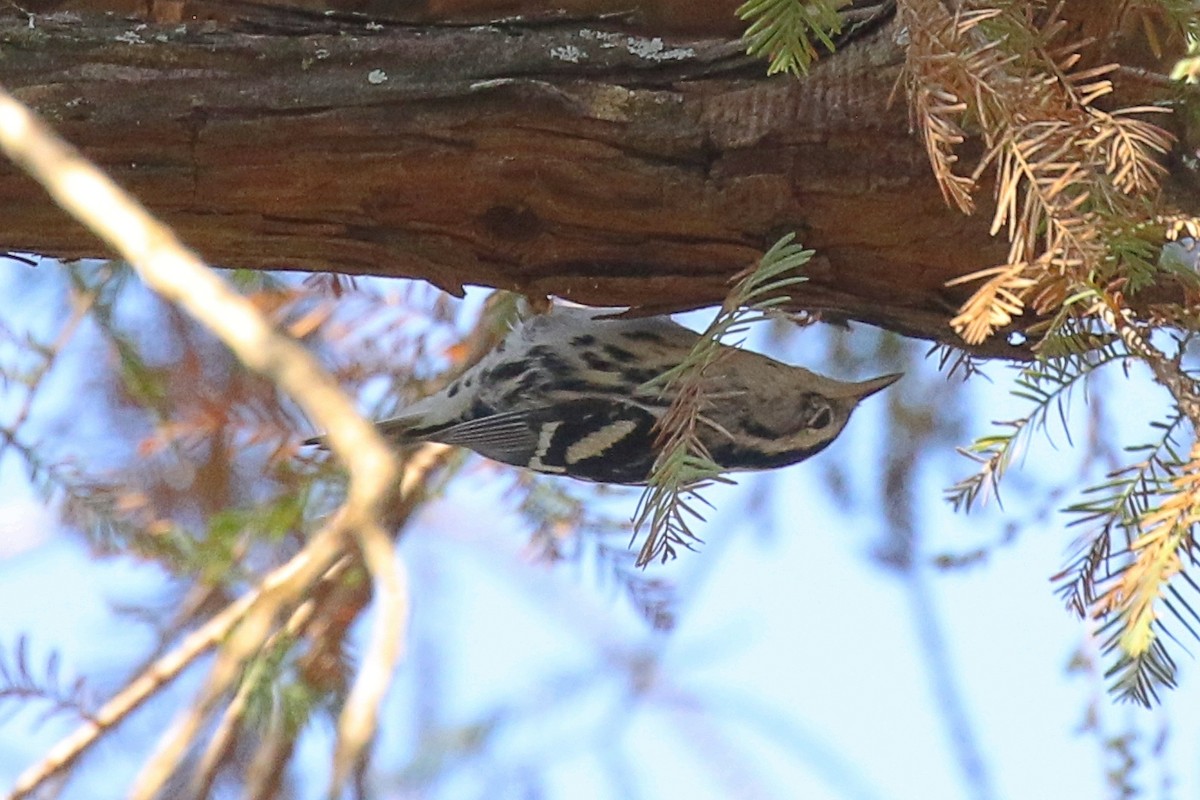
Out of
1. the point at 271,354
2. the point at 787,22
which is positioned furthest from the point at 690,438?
the point at 271,354

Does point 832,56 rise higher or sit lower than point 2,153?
higher

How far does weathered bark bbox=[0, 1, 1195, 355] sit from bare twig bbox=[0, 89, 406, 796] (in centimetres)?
85

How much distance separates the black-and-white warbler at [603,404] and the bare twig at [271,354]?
1.45 metres

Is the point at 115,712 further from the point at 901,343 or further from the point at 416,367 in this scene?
the point at 901,343

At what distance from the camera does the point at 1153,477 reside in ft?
4.56

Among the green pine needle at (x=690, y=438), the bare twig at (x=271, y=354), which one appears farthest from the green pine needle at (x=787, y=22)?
the bare twig at (x=271, y=354)

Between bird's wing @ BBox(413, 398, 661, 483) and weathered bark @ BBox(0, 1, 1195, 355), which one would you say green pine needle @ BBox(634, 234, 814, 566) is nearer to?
weathered bark @ BBox(0, 1, 1195, 355)

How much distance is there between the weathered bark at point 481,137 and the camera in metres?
1.60

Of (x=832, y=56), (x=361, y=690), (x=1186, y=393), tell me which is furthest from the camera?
(x=832, y=56)

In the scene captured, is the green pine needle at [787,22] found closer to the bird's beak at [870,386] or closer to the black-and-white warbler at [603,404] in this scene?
the black-and-white warbler at [603,404]

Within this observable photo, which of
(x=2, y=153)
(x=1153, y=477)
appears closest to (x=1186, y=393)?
(x=1153, y=477)

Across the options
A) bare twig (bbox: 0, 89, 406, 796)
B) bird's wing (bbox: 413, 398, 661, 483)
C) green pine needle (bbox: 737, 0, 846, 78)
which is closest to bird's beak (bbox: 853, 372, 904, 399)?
bird's wing (bbox: 413, 398, 661, 483)

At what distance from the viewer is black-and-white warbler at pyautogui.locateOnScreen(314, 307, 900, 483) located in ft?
7.32

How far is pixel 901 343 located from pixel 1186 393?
140 cm
